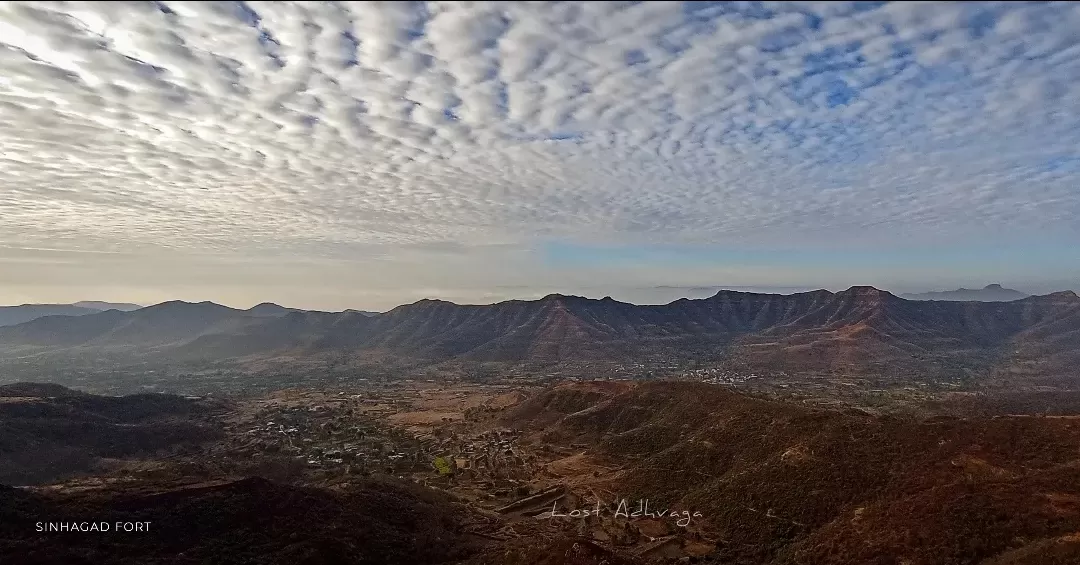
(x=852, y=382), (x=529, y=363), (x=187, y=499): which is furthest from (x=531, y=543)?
(x=529, y=363)

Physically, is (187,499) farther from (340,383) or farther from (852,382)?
(852,382)

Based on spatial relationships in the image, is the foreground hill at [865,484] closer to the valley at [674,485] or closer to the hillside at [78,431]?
the valley at [674,485]

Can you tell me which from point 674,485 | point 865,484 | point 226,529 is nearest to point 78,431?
point 226,529

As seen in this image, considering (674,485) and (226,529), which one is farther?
(674,485)

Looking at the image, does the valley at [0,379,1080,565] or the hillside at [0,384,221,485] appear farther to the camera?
the hillside at [0,384,221,485]

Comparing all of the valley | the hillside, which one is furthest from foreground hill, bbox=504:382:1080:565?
the hillside

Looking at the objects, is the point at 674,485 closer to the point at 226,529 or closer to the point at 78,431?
the point at 226,529

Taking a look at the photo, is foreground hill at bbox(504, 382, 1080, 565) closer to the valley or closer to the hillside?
the valley

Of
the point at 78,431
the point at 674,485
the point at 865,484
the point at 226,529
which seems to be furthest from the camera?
the point at 78,431
